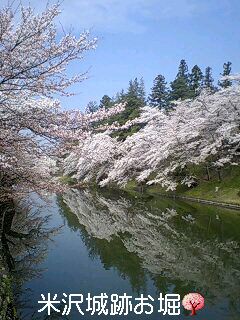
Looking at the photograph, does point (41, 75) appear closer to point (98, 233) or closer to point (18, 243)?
point (18, 243)

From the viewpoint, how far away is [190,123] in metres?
38.4

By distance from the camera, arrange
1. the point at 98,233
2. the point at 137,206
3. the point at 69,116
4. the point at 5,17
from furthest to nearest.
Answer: the point at 137,206
the point at 98,233
the point at 69,116
the point at 5,17

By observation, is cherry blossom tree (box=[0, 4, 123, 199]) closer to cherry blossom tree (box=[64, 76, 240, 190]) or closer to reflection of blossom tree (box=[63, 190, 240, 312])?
reflection of blossom tree (box=[63, 190, 240, 312])

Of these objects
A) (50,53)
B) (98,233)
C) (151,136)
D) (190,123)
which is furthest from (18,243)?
(151,136)

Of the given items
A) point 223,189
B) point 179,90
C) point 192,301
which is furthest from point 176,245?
point 179,90

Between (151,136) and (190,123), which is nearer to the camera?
(190,123)

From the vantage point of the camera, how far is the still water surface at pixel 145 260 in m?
13.3

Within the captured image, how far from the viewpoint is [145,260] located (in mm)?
17812

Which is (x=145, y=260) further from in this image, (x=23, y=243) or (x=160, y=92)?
(x=160, y=92)

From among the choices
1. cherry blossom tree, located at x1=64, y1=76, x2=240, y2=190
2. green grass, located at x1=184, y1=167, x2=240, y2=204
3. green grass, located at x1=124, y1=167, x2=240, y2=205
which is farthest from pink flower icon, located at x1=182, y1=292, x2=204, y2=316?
cherry blossom tree, located at x1=64, y1=76, x2=240, y2=190

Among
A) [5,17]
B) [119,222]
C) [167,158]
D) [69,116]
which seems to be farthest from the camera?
[167,158]

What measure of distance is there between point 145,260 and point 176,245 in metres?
2.85

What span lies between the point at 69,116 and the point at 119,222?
17310mm

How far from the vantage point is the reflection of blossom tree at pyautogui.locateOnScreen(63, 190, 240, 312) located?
14.6 meters
